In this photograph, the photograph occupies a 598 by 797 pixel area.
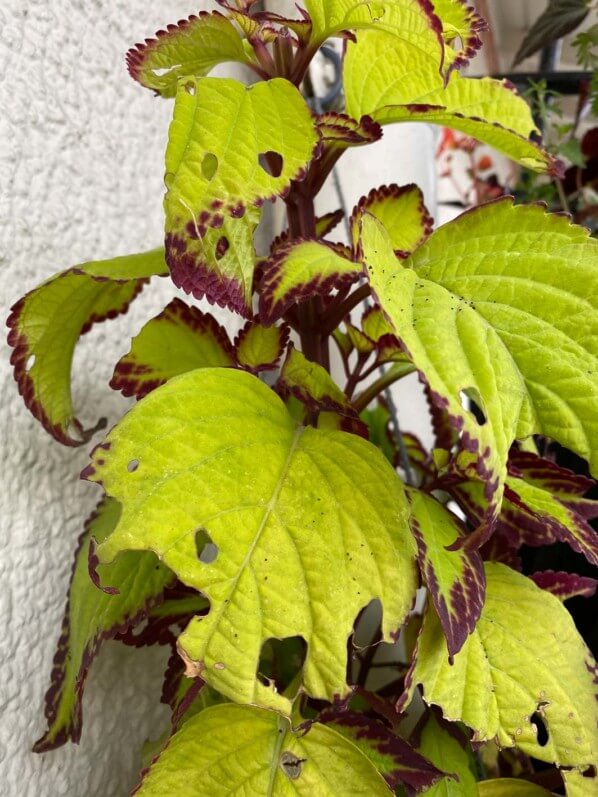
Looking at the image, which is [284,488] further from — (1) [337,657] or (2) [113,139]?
(2) [113,139]

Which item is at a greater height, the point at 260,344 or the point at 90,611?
the point at 260,344

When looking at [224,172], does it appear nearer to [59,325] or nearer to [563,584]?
[59,325]

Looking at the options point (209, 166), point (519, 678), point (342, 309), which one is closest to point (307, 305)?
point (342, 309)

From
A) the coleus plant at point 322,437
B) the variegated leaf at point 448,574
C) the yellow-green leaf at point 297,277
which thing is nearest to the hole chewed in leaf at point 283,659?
the coleus plant at point 322,437

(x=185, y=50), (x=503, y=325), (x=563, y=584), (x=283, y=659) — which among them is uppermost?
(x=185, y=50)

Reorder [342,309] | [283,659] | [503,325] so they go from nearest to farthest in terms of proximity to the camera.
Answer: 1. [503,325]
2. [342,309]
3. [283,659]

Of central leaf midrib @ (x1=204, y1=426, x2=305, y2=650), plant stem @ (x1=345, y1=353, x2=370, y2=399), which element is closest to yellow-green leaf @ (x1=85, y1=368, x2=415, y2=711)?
central leaf midrib @ (x1=204, y1=426, x2=305, y2=650)

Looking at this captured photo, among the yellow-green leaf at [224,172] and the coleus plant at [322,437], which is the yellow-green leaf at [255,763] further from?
the yellow-green leaf at [224,172]
